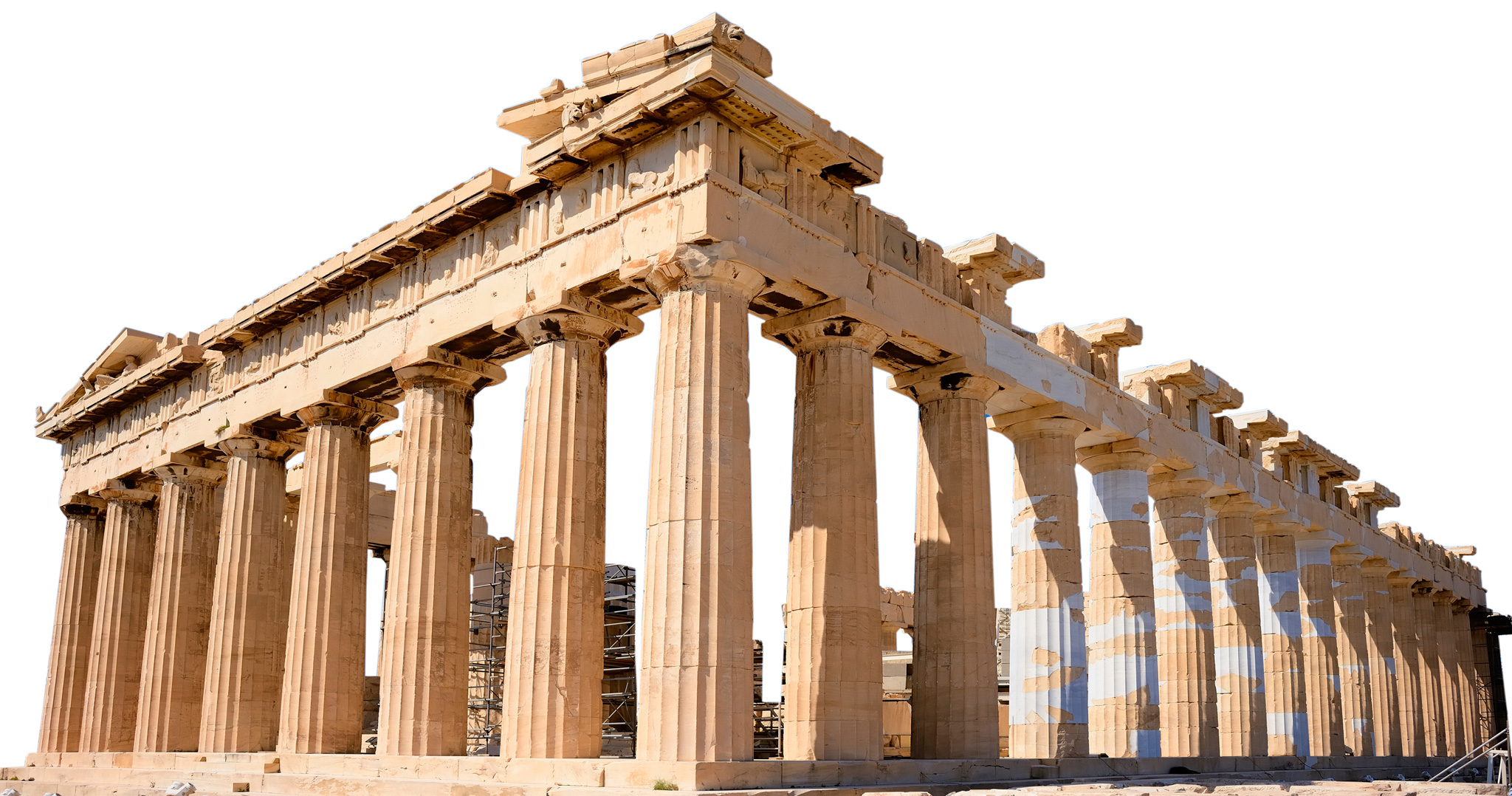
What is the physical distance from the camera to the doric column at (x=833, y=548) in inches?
837

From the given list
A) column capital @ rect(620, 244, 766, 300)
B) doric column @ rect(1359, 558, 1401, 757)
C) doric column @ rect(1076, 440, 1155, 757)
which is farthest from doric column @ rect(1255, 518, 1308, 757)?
column capital @ rect(620, 244, 766, 300)

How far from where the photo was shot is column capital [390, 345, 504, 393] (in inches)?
982

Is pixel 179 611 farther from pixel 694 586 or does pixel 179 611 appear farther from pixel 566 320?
pixel 694 586

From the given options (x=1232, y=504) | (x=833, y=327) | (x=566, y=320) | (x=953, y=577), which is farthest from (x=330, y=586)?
(x=1232, y=504)

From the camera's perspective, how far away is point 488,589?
43594mm

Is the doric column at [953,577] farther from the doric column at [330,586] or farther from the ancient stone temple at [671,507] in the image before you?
the doric column at [330,586]

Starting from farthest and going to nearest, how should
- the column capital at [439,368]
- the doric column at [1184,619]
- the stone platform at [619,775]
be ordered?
the doric column at [1184,619], the column capital at [439,368], the stone platform at [619,775]

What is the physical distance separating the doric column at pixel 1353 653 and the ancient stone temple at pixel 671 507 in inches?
174

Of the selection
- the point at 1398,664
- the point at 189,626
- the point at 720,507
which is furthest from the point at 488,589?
the point at 1398,664

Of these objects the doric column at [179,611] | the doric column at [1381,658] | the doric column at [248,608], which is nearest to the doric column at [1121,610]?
the doric column at [1381,658]

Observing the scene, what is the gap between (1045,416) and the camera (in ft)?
92.1

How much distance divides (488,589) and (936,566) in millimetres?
22552

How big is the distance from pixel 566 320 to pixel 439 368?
3975 millimetres

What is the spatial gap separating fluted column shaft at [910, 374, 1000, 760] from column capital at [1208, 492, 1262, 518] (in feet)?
41.4
